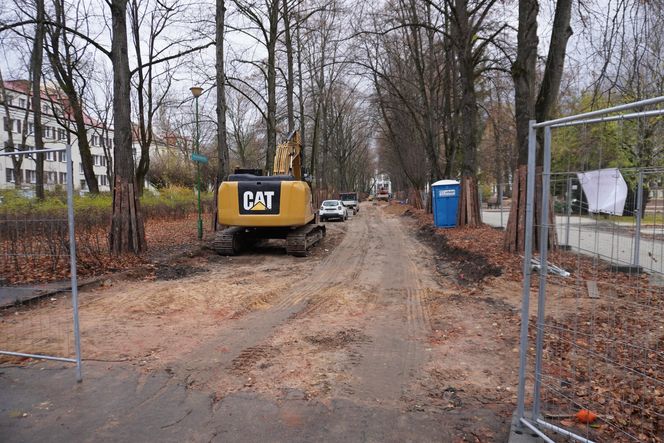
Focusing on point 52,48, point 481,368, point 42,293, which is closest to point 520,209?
point 481,368

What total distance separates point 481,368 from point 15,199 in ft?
20.6

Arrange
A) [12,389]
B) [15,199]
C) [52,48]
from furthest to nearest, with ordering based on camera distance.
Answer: [52,48]
[15,199]
[12,389]

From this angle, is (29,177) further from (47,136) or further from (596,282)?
(47,136)

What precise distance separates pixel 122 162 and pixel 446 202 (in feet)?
43.2

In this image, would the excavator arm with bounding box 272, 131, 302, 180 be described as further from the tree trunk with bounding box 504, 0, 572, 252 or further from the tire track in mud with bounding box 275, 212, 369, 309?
the tree trunk with bounding box 504, 0, 572, 252

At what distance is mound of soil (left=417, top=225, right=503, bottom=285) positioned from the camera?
31.6 feet

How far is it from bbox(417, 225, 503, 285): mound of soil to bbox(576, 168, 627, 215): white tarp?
21.6 feet

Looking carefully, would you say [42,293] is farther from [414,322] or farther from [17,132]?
[17,132]

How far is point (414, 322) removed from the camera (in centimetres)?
648

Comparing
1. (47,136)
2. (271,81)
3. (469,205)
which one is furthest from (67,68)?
(47,136)

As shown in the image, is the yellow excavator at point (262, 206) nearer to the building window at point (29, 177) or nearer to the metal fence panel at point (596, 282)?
the building window at point (29, 177)

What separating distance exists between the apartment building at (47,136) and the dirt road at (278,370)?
2331 mm

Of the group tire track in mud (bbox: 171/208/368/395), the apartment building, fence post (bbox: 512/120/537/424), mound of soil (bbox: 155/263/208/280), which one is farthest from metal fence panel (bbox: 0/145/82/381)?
fence post (bbox: 512/120/537/424)

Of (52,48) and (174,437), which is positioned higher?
(52,48)
